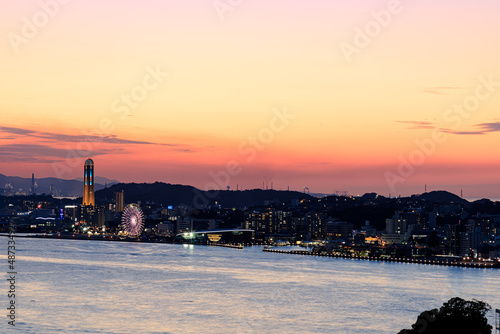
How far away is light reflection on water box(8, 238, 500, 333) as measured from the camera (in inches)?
959

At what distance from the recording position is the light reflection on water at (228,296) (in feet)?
79.9

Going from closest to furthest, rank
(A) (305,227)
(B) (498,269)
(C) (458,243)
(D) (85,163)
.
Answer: (B) (498,269), (C) (458,243), (A) (305,227), (D) (85,163)

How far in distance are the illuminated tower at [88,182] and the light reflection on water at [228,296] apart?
7484 cm

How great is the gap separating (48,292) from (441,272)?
27326 mm

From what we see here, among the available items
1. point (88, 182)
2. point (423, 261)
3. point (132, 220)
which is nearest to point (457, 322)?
point (423, 261)

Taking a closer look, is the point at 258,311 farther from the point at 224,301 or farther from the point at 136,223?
the point at 136,223

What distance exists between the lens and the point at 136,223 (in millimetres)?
84938

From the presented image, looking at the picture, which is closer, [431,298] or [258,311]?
[258,311]

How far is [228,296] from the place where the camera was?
105 feet

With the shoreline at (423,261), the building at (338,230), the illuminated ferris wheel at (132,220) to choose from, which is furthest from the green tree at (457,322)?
the building at (338,230)

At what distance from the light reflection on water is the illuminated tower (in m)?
74.8

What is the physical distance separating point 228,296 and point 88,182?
98.0 meters

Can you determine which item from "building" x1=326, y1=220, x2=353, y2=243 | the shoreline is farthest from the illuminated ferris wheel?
"building" x1=326, y1=220, x2=353, y2=243

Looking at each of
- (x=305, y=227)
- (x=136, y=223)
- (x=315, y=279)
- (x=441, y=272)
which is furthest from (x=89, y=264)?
(x=305, y=227)
